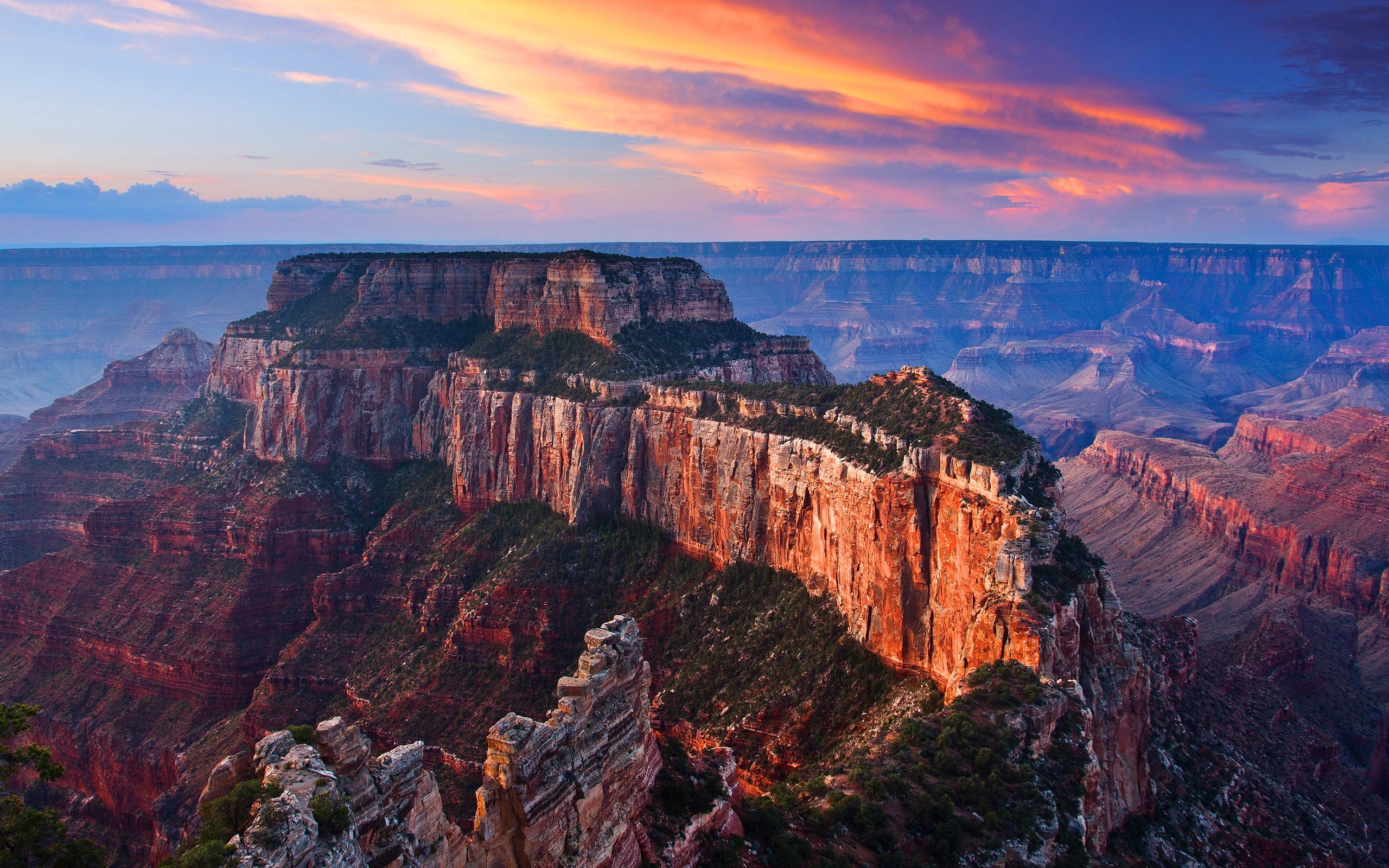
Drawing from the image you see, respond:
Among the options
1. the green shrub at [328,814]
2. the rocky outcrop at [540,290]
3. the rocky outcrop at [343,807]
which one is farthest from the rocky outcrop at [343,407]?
the green shrub at [328,814]

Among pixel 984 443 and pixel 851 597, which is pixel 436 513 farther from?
pixel 984 443

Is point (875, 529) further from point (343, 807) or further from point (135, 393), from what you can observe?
point (135, 393)

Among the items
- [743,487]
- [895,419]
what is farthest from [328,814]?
[743,487]

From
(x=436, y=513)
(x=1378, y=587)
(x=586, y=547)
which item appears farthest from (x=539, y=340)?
(x=1378, y=587)

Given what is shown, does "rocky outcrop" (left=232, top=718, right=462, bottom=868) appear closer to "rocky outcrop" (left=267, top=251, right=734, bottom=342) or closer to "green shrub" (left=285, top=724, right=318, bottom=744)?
"green shrub" (left=285, top=724, right=318, bottom=744)

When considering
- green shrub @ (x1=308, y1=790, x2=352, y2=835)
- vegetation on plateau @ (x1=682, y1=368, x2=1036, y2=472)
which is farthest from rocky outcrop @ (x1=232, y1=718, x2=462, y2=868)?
vegetation on plateau @ (x1=682, y1=368, x2=1036, y2=472)
